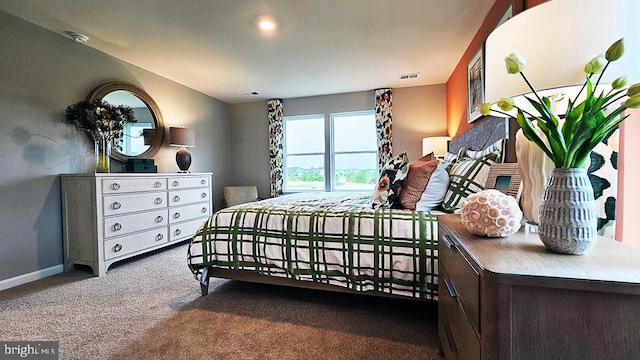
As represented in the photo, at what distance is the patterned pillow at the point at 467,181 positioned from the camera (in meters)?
1.63

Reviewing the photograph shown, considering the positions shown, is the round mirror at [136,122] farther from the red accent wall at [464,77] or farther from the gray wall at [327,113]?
the red accent wall at [464,77]

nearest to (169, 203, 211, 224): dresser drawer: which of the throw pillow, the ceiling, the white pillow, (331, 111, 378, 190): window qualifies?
the ceiling

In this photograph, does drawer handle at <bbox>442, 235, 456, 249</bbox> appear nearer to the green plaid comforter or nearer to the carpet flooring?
the green plaid comforter

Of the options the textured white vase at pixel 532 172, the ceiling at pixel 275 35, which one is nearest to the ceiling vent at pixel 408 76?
the ceiling at pixel 275 35

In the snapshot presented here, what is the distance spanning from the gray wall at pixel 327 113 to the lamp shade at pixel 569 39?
12.0 ft

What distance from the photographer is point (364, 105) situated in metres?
4.55

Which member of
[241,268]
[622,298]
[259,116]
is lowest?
[241,268]

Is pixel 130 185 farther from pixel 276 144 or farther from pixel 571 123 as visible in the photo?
pixel 571 123

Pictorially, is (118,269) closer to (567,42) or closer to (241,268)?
(241,268)

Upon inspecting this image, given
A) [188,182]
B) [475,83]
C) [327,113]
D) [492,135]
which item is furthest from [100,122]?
[475,83]

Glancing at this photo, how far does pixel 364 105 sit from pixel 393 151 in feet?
3.03

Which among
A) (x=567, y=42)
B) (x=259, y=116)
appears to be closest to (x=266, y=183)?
(x=259, y=116)

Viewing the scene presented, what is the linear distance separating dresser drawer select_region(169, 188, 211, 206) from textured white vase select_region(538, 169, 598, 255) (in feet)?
11.3

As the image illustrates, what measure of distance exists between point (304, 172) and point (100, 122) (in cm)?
303
